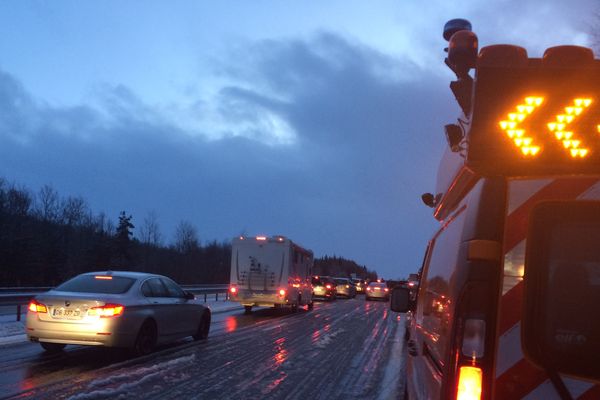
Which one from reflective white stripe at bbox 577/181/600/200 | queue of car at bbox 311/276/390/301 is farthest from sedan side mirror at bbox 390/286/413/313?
queue of car at bbox 311/276/390/301

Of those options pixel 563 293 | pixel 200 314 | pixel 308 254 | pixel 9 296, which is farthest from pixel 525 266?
pixel 308 254

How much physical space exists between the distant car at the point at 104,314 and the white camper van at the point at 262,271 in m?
11.7

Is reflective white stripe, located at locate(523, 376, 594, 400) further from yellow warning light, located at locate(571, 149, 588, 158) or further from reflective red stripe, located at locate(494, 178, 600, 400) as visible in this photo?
yellow warning light, located at locate(571, 149, 588, 158)

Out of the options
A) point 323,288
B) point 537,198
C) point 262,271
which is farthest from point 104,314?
point 323,288

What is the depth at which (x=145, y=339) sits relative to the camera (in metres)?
11.3

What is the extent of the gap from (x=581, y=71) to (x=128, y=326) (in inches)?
376

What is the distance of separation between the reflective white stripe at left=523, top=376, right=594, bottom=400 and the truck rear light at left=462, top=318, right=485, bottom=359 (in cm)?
24

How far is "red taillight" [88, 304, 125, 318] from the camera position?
1040 cm

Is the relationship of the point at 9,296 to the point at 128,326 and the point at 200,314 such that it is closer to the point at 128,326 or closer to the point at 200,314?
the point at 200,314

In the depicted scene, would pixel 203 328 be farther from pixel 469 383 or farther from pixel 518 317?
pixel 518 317

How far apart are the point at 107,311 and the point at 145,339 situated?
3.95 feet

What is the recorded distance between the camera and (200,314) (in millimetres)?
14016

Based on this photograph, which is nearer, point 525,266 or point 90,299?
point 525,266

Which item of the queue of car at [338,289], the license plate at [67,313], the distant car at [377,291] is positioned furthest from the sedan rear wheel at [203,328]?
the distant car at [377,291]
